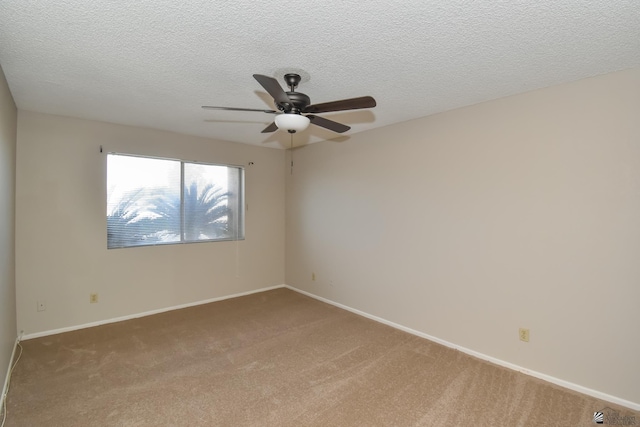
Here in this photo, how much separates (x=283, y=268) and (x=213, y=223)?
1455 mm

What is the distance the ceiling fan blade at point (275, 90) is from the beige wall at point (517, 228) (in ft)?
6.06

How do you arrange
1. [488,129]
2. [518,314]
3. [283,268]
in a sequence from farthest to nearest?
[283,268]
[488,129]
[518,314]

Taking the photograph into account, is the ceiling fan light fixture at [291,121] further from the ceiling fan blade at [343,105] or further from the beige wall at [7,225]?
the beige wall at [7,225]

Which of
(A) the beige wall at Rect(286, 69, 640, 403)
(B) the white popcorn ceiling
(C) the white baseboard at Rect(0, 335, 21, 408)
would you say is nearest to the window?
(B) the white popcorn ceiling

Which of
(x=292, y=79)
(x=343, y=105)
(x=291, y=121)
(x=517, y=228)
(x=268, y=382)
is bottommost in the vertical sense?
(x=268, y=382)

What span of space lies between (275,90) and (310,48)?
352 millimetres

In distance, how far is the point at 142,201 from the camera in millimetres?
3900

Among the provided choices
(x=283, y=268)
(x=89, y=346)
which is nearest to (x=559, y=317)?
(x=283, y=268)

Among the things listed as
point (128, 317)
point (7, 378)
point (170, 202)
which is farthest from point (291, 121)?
point (128, 317)

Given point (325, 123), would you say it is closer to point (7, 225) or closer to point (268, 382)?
point (268, 382)

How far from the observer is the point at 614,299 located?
7.28 feet

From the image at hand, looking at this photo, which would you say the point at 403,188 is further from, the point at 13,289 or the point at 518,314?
the point at 13,289

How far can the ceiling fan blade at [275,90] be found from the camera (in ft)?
5.74

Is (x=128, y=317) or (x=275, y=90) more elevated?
(x=275, y=90)
